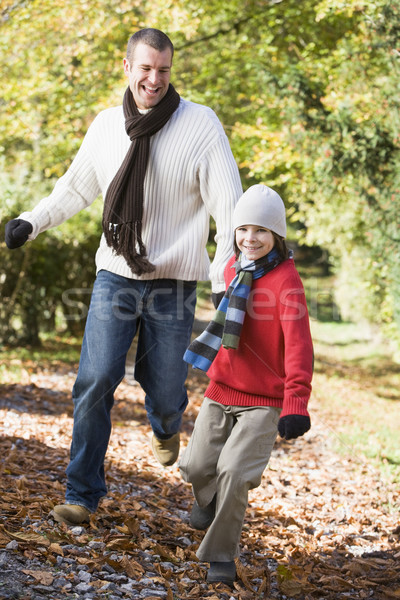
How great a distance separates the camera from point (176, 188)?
134 inches

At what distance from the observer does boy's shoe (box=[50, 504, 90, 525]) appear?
3.37 metres

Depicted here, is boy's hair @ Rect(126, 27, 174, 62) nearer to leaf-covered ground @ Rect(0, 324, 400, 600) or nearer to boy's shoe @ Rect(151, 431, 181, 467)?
boy's shoe @ Rect(151, 431, 181, 467)

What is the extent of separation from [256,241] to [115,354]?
35.2 inches

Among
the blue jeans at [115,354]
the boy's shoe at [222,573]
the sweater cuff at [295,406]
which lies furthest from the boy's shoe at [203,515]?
the sweater cuff at [295,406]

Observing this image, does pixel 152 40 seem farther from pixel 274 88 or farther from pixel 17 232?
pixel 274 88

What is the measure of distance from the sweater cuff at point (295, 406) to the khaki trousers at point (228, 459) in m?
0.27

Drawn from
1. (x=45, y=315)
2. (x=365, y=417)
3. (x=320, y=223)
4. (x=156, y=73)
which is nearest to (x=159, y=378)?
(x=156, y=73)

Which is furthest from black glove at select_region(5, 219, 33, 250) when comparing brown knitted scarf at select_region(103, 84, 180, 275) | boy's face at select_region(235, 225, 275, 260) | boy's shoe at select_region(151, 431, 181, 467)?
boy's shoe at select_region(151, 431, 181, 467)

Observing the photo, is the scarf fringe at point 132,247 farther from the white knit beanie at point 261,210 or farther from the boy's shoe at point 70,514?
the boy's shoe at point 70,514

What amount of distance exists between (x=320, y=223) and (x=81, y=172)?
1259 cm

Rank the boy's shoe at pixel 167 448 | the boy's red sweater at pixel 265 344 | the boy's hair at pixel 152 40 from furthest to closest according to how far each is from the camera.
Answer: the boy's shoe at pixel 167 448, the boy's hair at pixel 152 40, the boy's red sweater at pixel 265 344

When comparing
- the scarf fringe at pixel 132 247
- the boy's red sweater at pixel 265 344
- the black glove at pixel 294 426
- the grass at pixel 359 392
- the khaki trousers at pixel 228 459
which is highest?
the scarf fringe at pixel 132 247

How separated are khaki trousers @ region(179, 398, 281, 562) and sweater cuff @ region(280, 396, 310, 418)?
0.27m

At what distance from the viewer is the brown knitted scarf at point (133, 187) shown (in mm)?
3330
